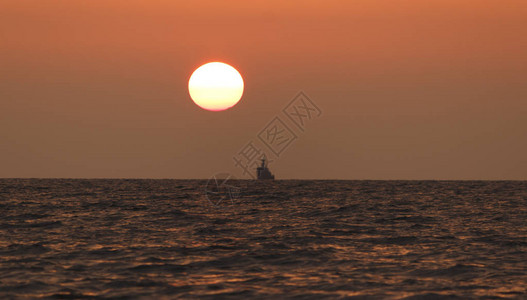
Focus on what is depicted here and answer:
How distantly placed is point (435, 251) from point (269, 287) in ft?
28.0

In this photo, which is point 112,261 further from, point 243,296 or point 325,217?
point 325,217

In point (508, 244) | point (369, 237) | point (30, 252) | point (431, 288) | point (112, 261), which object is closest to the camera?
point (431, 288)

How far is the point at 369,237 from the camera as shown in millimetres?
26172

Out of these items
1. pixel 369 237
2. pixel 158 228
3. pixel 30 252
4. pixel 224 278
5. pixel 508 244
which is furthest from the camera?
pixel 158 228

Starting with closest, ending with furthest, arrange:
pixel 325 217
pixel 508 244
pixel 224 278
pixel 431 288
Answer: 1. pixel 431 288
2. pixel 224 278
3. pixel 508 244
4. pixel 325 217

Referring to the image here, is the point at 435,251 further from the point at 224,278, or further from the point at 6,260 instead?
the point at 6,260

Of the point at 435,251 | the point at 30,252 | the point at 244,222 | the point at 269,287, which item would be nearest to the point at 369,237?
the point at 435,251

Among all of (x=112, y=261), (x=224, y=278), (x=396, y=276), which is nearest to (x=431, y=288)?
(x=396, y=276)

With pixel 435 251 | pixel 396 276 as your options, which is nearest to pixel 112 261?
pixel 396 276

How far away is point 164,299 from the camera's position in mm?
14273

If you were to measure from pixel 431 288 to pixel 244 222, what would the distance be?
1840 cm

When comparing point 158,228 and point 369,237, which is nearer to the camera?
point 369,237

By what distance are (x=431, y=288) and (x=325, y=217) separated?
828 inches

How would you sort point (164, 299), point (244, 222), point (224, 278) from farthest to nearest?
point (244, 222)
point (224, 278)
point (164, 299)
